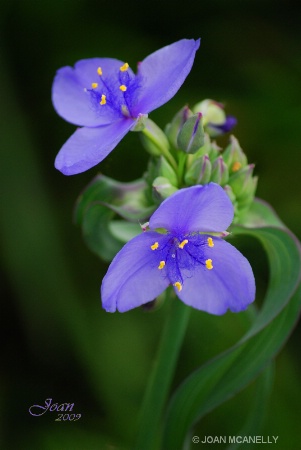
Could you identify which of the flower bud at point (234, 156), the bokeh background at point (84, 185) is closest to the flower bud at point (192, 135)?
the flower bud at point (234, 156)

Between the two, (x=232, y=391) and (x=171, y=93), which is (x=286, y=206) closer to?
(x=232, y=391)

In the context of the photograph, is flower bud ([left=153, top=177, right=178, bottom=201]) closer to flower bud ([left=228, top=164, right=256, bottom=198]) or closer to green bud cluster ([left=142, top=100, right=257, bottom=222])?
green bud cluster ([left=142, top=100, right=257, bottom=222])

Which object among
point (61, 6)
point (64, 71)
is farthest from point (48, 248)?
point (61, 6)

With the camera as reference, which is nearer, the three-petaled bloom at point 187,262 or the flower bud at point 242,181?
the three-petaled bloom at point 187,262

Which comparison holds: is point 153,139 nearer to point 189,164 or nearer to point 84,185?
point 189,164
